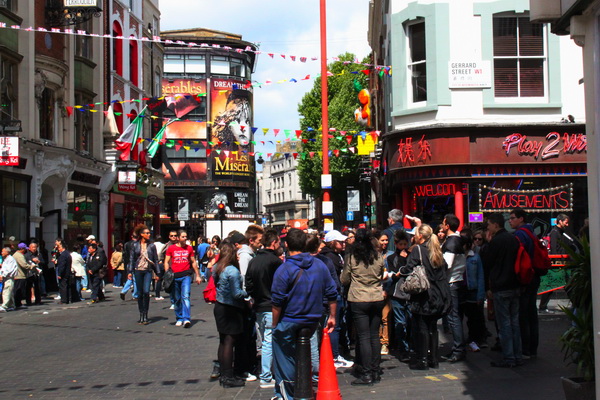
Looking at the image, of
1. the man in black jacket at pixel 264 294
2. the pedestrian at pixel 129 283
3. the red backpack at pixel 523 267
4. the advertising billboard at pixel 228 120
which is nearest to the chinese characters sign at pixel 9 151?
the pedestrian at pixel 129 283

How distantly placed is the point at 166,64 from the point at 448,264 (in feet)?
205

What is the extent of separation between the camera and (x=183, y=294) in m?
13.7

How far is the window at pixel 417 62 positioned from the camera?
60.0ft

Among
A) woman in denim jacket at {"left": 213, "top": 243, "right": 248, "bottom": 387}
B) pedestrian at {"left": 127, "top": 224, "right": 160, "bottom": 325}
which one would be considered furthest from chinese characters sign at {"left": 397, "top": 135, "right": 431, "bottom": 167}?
woman in denim jacket at {"left": 213, "top": 243, "right": 248, "bottom": 387}

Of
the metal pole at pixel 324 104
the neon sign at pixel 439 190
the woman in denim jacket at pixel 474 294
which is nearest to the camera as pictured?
the woman in denim jacket at pixel 474 294

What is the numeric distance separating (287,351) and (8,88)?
17.3 m

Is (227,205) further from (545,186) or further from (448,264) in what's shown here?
(448,264)

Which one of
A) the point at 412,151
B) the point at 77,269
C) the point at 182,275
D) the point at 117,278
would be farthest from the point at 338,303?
the point at 117,278

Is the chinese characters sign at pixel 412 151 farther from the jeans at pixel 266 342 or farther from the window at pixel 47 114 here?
the window at pixel 47 114

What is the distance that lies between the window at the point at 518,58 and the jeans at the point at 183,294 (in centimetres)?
904

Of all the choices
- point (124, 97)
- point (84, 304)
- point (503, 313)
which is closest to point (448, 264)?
point (503, 313)

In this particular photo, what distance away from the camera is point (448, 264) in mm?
9711

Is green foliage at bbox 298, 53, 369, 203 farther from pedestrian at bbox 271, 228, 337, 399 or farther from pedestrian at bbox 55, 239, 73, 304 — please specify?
pedestrian at bbox 271, 228, 337, 399

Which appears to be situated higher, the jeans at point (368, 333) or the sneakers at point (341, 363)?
the jeans at point (368, 333)
